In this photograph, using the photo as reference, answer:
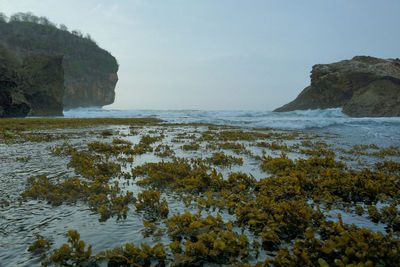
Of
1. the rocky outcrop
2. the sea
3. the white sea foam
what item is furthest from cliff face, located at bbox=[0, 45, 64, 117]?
the rocky outcrop

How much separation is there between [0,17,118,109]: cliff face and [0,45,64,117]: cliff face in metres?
26.3

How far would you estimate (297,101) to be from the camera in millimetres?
Result: 65625

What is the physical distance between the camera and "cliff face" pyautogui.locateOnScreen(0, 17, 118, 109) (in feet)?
207

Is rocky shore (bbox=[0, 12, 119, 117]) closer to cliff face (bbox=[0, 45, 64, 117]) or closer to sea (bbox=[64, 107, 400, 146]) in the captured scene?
cliff face (bbox=[0, 45, 64, 117])

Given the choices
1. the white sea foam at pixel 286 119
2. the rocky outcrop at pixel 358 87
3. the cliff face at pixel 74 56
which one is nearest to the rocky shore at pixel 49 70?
the cliff face at pixel 74 56

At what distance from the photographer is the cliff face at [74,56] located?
63219 millimetres

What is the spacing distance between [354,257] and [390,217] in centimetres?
141

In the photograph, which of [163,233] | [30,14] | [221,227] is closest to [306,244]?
[221,227]

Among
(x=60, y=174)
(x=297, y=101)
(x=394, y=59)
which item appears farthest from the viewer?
(x=297, y=101)

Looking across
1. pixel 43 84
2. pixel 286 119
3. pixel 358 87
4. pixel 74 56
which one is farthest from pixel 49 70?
pixel 358 87

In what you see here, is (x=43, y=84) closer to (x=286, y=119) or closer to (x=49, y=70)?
(x=49, y=70)

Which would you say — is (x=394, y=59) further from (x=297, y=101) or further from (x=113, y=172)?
(x=113, y=172)

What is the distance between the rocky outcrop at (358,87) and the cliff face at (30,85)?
61000 mm

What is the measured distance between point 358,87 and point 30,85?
66.5 metres
